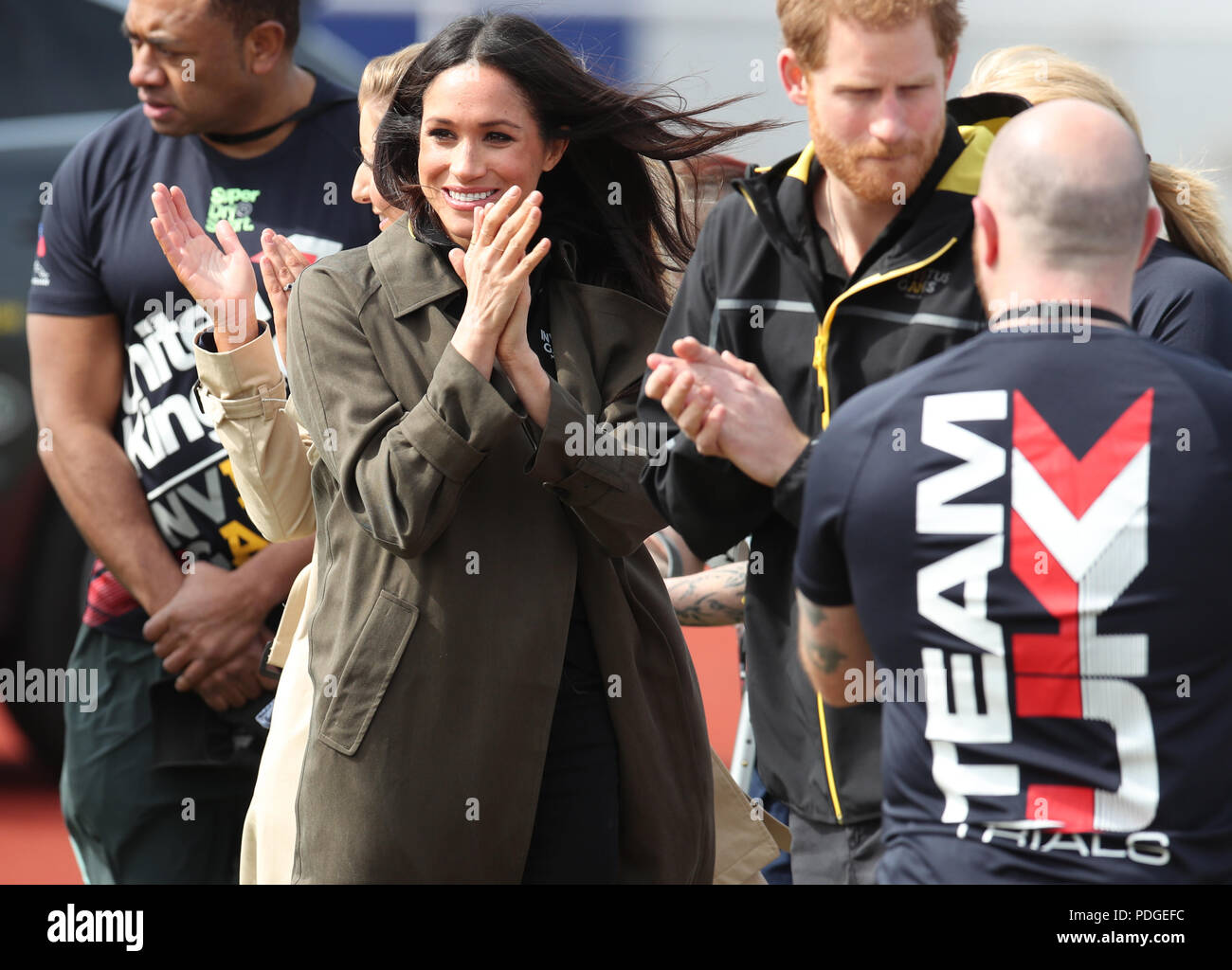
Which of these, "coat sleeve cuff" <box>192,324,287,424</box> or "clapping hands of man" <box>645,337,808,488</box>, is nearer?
"clapping hands of man" <box>645,337,808,488</box>

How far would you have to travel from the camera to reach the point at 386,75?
119 inches

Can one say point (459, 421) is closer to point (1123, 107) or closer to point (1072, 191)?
point (1072, 191)

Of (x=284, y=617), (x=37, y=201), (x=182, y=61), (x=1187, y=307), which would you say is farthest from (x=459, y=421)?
(x=37, y=201)

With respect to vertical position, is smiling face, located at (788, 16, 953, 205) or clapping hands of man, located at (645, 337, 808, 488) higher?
smiling face, located at (788, 16, 953, 205)

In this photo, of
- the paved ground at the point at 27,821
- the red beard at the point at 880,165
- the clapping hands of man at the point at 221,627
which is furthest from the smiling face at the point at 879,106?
the paved ground at the point at 27,821

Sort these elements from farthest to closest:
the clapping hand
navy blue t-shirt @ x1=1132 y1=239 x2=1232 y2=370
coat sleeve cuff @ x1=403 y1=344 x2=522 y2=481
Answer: the clapping hand
navy blue t-shirt @ x1=1132 y1=239 x2=1232 y2=370
coat sleeve cuff @ x1=403 y1=344 x2=522 y2=481

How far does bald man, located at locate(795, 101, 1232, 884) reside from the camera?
67.6 inches

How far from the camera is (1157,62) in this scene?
4309 mm

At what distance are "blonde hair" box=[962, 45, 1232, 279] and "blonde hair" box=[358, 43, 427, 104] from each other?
1.09 metres

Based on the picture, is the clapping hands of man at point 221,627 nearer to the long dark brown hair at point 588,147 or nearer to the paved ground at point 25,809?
the long dark brown hair at point 588,147

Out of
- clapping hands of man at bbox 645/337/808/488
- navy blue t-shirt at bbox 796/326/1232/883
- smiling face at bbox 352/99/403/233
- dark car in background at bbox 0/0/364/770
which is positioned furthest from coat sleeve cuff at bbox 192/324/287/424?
dark car in background at bbox 0/0/364/770

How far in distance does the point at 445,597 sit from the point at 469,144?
77 centimetres

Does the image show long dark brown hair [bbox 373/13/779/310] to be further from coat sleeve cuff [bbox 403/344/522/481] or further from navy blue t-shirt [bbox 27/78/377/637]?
navy blue t-shirt [bbox 27/78/377/637]
